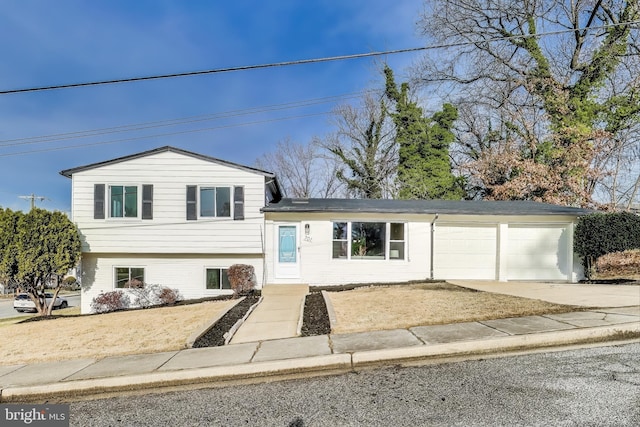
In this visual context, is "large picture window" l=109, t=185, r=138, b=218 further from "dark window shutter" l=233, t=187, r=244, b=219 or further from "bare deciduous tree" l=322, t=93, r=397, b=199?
"bare deciduous tree" l=322, t=93, r=397, b=199

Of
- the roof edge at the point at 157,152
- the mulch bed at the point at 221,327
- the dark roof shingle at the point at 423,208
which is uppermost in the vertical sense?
the roof edge at the point at 157,152

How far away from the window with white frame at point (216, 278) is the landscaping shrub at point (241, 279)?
0.67m

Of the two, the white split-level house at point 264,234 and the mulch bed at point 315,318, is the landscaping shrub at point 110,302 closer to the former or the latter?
the white split-level house at point 264,234

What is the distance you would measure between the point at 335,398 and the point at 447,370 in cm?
140

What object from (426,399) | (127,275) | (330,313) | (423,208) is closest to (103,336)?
(330,313)

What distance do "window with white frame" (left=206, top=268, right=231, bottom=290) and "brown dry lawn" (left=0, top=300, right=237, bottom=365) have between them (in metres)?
4.69

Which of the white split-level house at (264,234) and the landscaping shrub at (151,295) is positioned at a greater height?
the white split-level house at (264,234)

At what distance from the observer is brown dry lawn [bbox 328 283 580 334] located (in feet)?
19.4

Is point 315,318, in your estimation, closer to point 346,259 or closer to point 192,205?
point 346,259

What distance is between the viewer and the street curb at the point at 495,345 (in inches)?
172

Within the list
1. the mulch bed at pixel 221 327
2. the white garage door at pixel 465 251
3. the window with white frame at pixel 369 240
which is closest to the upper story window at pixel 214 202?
the window with white frame at pixel 369 240

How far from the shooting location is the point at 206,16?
9539 mm

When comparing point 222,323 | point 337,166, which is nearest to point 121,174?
point 222,323

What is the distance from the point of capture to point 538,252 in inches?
492
